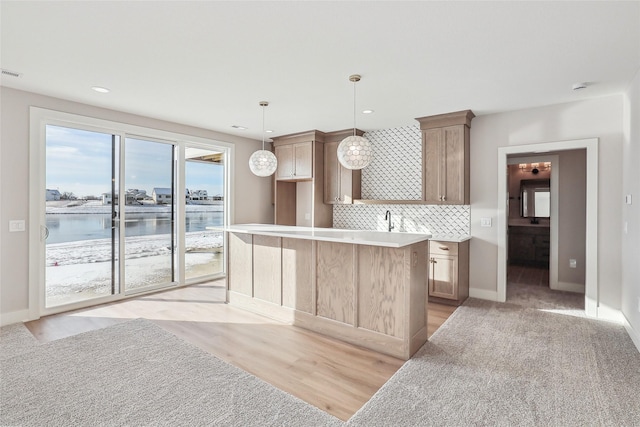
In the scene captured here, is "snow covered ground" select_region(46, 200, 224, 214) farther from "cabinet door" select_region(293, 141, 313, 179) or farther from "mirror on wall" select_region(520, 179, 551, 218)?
"mirror on wall" select_region(520, 179, 551, 218)

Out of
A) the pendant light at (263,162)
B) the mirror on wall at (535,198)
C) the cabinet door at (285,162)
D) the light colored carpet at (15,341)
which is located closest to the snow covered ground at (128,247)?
the light colored carpet at (15,341)

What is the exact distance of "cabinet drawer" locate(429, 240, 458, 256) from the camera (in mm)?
4172

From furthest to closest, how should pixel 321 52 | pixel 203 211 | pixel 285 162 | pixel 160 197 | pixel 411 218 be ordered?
pixel 285 162 < pixel 203 211 < pixel 411 218 < pixel 160 197 < pixel 321 52

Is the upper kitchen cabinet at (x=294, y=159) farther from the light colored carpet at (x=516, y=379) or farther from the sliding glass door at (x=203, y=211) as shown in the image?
the light colored carpet at (x=516, y=379)

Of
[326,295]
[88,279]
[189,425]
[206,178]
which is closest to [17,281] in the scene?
[88,279]

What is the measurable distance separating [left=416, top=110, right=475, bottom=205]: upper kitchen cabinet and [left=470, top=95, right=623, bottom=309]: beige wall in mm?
217

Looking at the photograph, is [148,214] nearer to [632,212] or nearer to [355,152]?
[355,152]

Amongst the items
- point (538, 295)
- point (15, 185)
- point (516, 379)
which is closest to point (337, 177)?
point (538, 295)

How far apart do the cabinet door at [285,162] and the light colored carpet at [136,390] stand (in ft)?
11.9

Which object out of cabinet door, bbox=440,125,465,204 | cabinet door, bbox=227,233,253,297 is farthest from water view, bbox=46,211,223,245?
cabinet door, bbox=440,125,465,204

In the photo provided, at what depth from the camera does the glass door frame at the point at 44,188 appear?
3.68 m

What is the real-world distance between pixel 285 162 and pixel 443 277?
339 centimetres

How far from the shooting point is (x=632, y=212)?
3.18 meters

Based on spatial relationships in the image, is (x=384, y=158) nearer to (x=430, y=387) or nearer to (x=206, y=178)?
(x=206, y=178)
